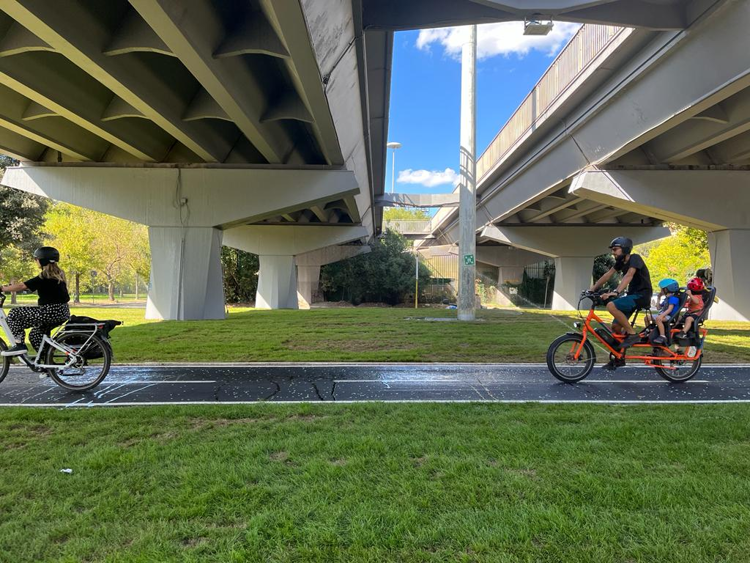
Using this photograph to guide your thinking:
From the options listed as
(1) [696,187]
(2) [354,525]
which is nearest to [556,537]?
(2) [354,525]

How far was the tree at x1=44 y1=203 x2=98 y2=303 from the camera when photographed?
3494cm

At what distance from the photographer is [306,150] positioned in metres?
18.4

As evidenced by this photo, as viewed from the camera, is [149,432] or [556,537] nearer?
[556,537]

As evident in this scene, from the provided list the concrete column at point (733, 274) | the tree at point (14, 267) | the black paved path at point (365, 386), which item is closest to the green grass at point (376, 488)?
the black paved path at point (365, 386)

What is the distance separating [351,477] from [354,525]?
2.13 ft

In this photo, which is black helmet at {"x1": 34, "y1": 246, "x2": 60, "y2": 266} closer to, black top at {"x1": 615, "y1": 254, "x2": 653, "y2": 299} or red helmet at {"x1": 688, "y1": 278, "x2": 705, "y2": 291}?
black top at {"x1": 615, "y1": 254, "x2": 653, "y2": 299}

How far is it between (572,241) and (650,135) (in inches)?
912

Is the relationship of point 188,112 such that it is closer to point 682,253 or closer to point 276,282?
point 276,282

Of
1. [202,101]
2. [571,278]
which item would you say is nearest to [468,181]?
[202,101]

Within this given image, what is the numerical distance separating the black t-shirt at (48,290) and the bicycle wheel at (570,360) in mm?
7154

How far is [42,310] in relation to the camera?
6.25m

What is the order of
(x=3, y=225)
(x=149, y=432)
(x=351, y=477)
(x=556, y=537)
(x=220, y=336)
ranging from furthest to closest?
(x=3, y=225) → (x=220, y=336) → (x=149, y=432) → (x=351, y=477) → (x=556, y=537)

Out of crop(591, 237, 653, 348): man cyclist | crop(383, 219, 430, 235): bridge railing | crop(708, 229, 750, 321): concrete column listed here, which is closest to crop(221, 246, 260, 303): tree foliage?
crop(383, 219, 430, 235): bridge railing

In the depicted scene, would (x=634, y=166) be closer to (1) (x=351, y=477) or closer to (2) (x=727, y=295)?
(2) (x=727, y=295)
